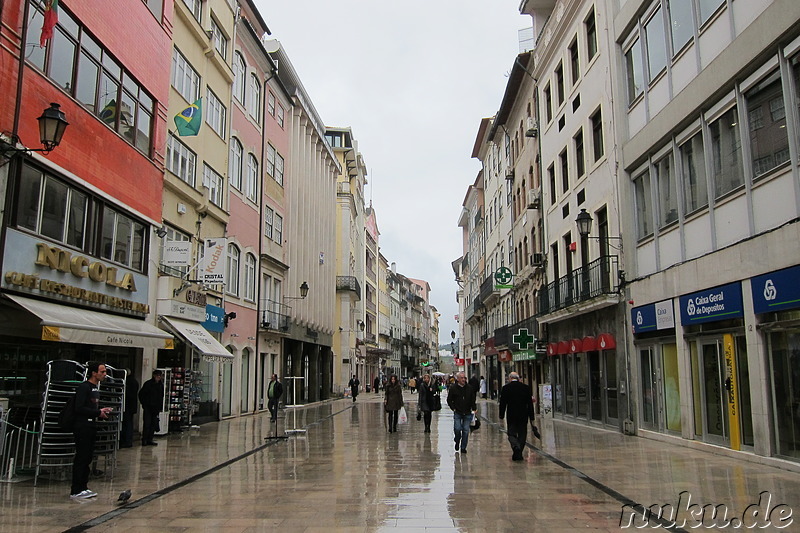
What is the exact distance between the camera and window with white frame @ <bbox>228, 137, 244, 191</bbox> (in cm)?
2652

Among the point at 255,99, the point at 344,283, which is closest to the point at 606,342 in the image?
the point at 255,99

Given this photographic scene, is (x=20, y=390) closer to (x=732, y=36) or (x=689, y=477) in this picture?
(x=689, y=477)

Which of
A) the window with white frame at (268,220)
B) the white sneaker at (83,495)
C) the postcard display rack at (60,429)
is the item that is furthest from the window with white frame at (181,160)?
the white sneaker at (83,495)

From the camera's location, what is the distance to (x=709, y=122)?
14141 millimetres

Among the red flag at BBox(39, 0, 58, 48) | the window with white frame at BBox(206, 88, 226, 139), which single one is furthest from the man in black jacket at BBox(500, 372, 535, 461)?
the window with white frame at BBox(206, 88, 226, 139)

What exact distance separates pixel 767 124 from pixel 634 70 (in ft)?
23.7

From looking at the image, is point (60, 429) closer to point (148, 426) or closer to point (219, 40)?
point (148, 426)

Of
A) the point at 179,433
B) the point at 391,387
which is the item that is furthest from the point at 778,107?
the point at 179,433

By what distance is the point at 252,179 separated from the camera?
98.0ft

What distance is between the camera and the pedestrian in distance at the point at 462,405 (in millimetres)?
13953

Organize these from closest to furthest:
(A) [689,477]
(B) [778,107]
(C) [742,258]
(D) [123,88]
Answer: (A) [689,477]
(B) [778,107]
(C) [742,258]
(D) [123,88]

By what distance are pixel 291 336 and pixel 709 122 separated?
81.9 feet

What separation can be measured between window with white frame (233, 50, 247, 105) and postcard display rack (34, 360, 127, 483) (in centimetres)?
1802

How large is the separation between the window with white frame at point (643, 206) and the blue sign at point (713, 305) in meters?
3.18
